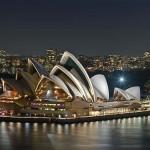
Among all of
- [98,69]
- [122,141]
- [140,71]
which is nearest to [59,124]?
[122,141]

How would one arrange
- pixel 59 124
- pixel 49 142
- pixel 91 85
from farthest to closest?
1. pixel 91 85
2. pixel 59 124
3. pixel 49 142

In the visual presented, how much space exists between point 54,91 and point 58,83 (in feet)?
2.27

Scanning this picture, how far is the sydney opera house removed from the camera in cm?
4919

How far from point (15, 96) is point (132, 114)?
9.41m

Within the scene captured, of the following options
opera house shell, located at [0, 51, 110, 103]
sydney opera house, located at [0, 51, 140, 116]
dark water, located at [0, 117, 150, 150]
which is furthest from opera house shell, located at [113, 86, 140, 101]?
dark water, located at [0, 117, 150, 150]

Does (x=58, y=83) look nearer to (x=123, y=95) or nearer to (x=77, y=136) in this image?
(x=123, y=95)

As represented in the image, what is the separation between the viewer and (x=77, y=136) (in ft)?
128

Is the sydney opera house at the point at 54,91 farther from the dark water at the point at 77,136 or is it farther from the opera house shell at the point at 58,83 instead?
the dark water at the point at 77,136

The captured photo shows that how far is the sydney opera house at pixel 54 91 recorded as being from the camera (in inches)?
1937

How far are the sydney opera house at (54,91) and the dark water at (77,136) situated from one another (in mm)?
2660

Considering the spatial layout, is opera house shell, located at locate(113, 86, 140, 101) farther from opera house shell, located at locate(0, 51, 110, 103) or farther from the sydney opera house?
opera house shell, located at locate(0, 51, 110, 103)

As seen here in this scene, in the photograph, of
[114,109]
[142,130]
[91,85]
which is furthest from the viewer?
[114,109]

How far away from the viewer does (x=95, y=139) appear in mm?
37750

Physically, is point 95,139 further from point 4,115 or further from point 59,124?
point 4,115
